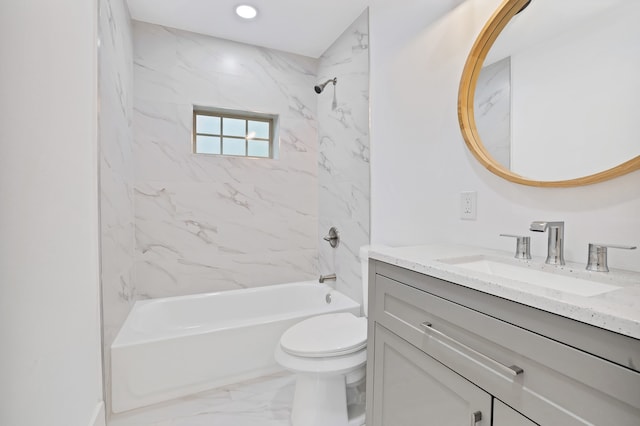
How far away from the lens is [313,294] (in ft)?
8.66

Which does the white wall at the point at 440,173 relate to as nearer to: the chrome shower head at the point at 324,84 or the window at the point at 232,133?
the chrome shower head at the point at 324,84

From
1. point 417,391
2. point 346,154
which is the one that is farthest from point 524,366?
point 346,154

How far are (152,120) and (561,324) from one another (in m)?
2.61

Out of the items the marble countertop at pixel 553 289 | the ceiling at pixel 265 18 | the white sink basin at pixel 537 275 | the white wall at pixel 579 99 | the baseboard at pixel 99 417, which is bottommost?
the baseboard at pixel 99 417

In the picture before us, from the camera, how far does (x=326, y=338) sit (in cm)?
151

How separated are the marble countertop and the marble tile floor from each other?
112cm

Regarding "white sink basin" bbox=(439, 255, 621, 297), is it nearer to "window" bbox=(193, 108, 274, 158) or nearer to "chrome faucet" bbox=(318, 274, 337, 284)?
"chrome faucet" bbox=(318, 274, 337, 284)

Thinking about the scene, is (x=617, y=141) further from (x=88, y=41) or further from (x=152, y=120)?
(x=152, y=120)

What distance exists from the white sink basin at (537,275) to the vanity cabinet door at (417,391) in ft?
1.04

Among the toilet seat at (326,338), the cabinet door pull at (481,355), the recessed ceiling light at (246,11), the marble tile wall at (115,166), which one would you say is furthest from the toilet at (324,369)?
the recessed ceiling light at (246,11)

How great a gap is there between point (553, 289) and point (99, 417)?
1828mm

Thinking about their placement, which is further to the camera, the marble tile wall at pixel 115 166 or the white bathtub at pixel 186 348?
the white bathtub at pixel 186 348

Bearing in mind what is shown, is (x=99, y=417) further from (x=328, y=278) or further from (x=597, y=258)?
(x=597, y=258)

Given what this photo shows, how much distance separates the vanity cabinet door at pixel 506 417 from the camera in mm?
666
